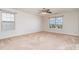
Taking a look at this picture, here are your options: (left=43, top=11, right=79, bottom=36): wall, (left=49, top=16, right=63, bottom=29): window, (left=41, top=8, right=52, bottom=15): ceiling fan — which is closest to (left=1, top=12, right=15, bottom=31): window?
(left=41, top=8, right=52, bottom=15): ceiling fan

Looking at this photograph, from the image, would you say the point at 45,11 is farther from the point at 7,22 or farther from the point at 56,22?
the point at 7,22

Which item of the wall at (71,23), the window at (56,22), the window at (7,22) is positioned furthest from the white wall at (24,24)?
the wall at (71,23)

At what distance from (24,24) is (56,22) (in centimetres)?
68

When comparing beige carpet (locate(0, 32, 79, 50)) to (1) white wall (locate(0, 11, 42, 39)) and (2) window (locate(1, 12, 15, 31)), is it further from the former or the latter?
(2) window (locate(1, 12, 15, 31))

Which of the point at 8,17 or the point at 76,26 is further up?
the point at 8,17

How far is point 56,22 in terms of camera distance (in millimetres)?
1963

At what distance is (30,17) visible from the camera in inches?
75.3

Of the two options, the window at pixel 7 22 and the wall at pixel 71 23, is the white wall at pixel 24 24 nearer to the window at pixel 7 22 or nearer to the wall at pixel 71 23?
the window at pixel 7 22

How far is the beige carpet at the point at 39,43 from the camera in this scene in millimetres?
1782
